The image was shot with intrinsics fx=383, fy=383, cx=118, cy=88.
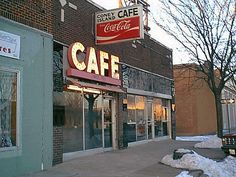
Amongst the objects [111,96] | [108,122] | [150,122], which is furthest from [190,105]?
[108,122]

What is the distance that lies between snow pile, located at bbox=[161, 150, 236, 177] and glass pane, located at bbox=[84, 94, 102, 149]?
11.0 ft

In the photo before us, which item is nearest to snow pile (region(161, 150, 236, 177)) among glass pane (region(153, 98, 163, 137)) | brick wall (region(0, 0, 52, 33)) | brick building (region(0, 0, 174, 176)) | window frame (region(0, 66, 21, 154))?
brick building (region(0, 0, 174, 176))

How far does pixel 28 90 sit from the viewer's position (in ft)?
36.1

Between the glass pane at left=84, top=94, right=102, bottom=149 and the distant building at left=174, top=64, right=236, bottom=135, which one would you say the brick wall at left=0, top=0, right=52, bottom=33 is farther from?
the distant building at left=174, top=64, right=236, bottom=135

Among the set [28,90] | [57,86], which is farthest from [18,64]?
[57,86]

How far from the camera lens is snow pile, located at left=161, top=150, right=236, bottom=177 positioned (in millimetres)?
11591

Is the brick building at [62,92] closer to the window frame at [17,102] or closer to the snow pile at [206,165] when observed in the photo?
the window frame at [17,102]

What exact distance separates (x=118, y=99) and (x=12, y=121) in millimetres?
7937

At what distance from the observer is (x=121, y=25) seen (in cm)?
1474

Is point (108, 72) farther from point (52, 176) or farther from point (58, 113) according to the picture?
point (52, 176)

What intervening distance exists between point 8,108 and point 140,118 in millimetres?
11749

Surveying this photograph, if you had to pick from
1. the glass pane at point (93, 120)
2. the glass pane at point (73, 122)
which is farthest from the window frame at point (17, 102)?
the glass pane at point (93, 120)

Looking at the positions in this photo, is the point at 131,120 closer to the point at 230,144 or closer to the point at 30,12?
the point at 230,144

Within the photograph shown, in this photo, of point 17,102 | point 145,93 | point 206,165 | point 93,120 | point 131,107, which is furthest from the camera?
point 145,93
